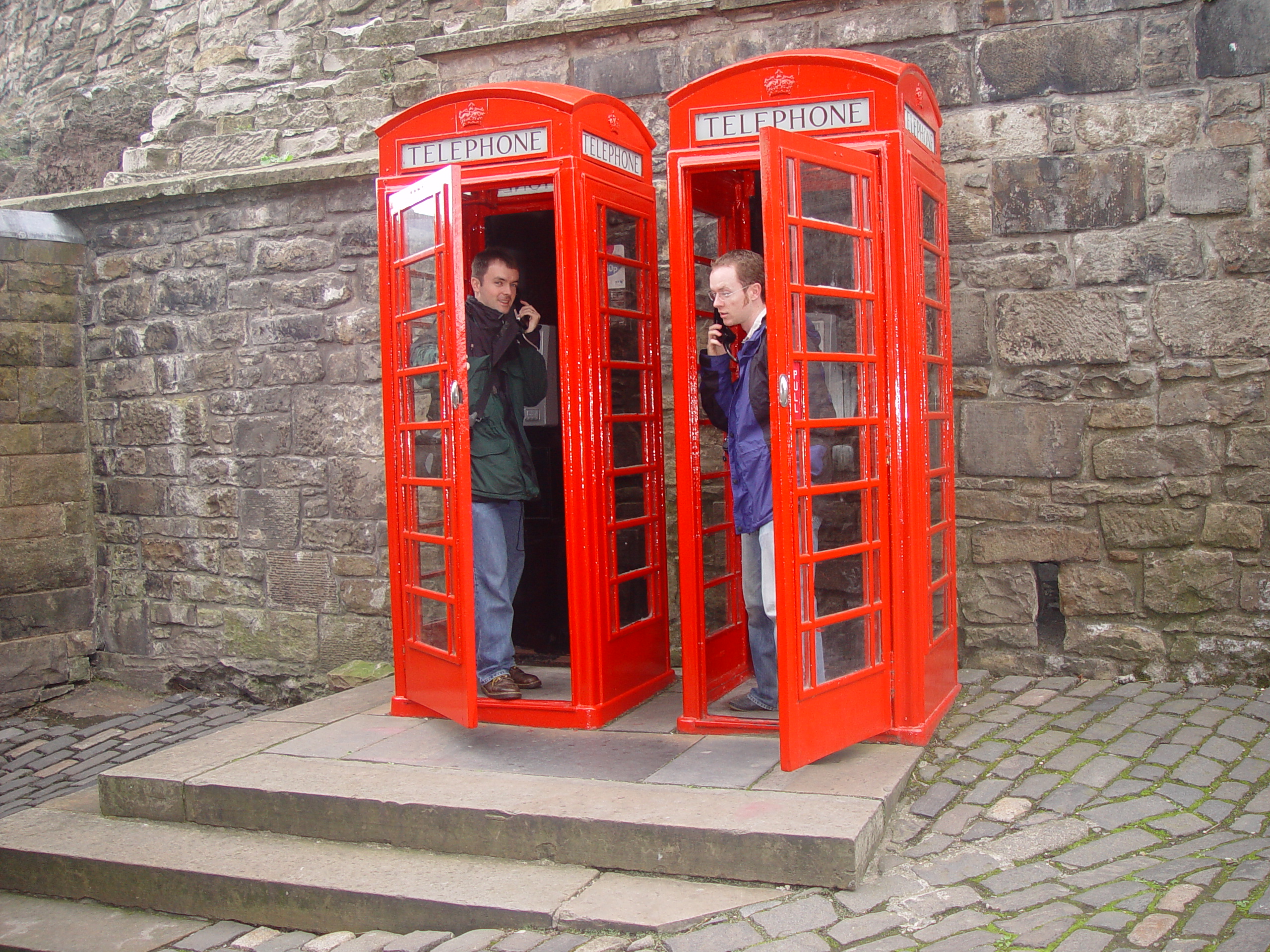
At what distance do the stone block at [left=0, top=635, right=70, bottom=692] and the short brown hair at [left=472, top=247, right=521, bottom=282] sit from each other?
388 cm

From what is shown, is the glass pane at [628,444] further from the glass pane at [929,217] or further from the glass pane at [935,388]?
the glass pane at [929,217]

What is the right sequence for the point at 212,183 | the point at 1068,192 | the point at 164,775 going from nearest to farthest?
the point at 164,775
the point at 1068,192
the point at 212,183

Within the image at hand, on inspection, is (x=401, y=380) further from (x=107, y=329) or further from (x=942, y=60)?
(x=107, y=329)

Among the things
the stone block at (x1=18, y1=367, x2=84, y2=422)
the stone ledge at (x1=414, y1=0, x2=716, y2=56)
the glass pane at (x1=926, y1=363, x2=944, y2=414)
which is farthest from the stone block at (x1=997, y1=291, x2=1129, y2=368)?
the stone block at (x1=18, y1=367, x2=84, y2=422)

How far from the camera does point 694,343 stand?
13.6 feet

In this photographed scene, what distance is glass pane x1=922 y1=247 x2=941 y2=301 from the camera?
4.23 m

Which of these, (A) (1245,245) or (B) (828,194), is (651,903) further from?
(A) (1245,245)

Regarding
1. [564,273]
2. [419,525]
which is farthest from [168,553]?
[564,273]

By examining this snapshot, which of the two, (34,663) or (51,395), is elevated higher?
(51,395)

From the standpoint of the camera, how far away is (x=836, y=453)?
376 cm

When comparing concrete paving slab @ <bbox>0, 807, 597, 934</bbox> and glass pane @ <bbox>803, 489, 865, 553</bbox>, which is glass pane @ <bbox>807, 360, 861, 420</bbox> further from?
concrete paving slab @ <bbox>0, 807, 597, 934</bbox>

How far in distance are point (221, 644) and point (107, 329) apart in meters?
2.10

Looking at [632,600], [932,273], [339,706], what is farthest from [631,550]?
[932,273]

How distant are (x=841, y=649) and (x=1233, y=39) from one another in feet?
9.97
